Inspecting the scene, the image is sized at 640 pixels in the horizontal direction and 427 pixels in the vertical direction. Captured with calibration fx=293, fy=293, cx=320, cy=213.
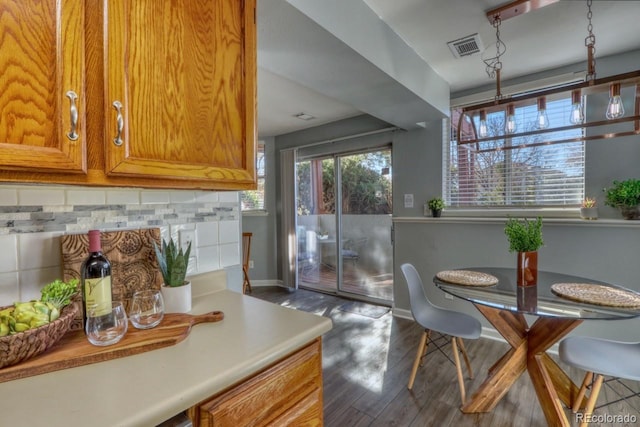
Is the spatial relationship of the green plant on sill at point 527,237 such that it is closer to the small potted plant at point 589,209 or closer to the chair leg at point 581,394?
the chair leg at point 581,394

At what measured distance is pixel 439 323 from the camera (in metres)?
1.93

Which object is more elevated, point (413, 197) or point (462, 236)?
point (413, 197)

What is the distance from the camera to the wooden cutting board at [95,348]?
680mm

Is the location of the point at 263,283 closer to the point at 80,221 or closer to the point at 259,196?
the point at 259,196

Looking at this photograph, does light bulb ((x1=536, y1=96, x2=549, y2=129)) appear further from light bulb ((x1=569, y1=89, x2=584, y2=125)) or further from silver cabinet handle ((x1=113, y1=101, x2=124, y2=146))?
silver cabinet handle ((x1=113, y1=101, x2=124, y2=146))

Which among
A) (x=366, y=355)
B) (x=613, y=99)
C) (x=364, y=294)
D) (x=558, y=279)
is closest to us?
(x=613, y=99)

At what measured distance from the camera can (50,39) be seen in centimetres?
67

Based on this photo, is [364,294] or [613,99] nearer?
[613,99]

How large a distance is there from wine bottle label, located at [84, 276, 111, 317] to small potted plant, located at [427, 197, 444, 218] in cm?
273

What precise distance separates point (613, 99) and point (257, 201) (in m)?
4.14

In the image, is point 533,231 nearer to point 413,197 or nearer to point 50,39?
point 413,197

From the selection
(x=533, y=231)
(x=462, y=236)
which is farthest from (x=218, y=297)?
(x=462, y=236)

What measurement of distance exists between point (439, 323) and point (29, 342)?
1.97 metres

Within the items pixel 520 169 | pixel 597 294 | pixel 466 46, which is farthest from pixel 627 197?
pixel 466 46
